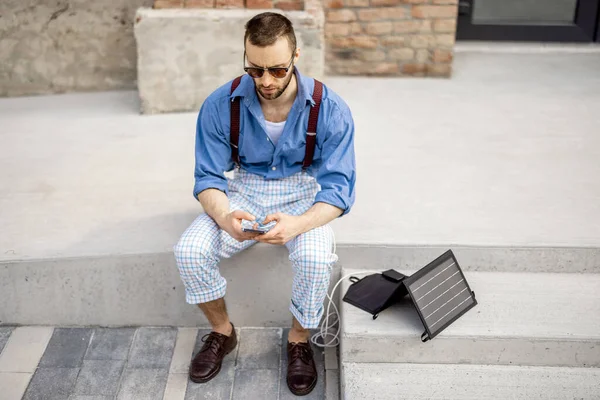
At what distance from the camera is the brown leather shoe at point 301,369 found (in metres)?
2.96

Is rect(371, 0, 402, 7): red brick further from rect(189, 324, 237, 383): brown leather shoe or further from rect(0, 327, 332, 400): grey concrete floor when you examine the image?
rect(189, 324, 237, 383): brown leather shoe

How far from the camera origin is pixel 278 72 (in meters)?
2.68

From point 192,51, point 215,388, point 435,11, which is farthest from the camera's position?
point 435,11

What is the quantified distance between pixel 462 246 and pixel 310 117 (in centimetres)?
90

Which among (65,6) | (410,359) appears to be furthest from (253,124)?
(65,6)

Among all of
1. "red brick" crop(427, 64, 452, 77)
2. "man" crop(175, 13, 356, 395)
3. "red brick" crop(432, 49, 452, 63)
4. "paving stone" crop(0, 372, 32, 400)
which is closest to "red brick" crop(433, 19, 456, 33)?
"red brick" crop(432, 49, 452, 63)

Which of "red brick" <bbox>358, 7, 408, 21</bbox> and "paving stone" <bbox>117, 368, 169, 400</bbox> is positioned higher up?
"red brick" <bbox>358, 7, 408, 21</bbox>

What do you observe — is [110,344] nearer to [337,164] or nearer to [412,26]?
[337,164]

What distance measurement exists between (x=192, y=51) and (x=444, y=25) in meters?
1.75

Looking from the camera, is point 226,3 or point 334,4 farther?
point 334,4

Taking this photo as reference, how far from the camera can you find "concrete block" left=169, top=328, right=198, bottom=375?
3123 mm

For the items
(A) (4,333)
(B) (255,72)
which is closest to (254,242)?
(B) (255,72)

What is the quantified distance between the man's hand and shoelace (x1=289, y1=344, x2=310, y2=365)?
1.72ft

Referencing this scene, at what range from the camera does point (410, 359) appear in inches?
117
